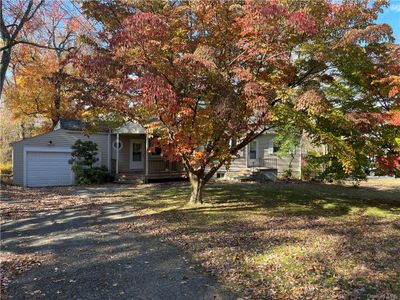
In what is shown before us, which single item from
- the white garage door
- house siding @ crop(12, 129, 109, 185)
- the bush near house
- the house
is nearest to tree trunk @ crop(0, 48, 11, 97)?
the house

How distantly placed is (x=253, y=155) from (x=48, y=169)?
13100 mm

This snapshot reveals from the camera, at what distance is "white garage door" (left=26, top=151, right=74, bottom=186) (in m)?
20.0

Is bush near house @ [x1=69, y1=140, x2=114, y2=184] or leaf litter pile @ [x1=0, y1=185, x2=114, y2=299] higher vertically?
bush near house @ [x1=69, y1=140, x2=114, y2=184]

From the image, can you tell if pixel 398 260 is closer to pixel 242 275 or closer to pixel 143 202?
pixel 242 275

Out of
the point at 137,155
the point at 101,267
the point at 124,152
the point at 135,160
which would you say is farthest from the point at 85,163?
the point at 101,267

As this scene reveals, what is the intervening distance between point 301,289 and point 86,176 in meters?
17.4

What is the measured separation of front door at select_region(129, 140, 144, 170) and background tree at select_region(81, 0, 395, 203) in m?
12.0

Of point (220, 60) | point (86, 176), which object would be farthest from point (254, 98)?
point (86, 176)

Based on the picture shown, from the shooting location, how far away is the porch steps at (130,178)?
20.7 meters

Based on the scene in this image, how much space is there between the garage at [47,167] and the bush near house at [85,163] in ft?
2.43

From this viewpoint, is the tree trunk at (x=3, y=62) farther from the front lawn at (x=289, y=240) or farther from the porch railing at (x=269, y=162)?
the porch railing at (x=269, y=162)

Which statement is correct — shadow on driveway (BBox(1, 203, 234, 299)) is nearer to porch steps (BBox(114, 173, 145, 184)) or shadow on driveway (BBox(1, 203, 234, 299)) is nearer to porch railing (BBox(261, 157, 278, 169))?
porch steps (BBox(114, 173, 145, 184))

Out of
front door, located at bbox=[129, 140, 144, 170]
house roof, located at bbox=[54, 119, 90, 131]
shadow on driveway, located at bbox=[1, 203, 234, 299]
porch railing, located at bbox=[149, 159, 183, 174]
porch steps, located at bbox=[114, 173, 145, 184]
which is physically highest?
house roof, located at bbox=[54, 119, 90, 131]

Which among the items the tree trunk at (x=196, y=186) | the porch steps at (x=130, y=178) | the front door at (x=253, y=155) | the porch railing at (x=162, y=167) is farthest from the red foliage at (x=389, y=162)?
the front door at (x=253, y=155)
